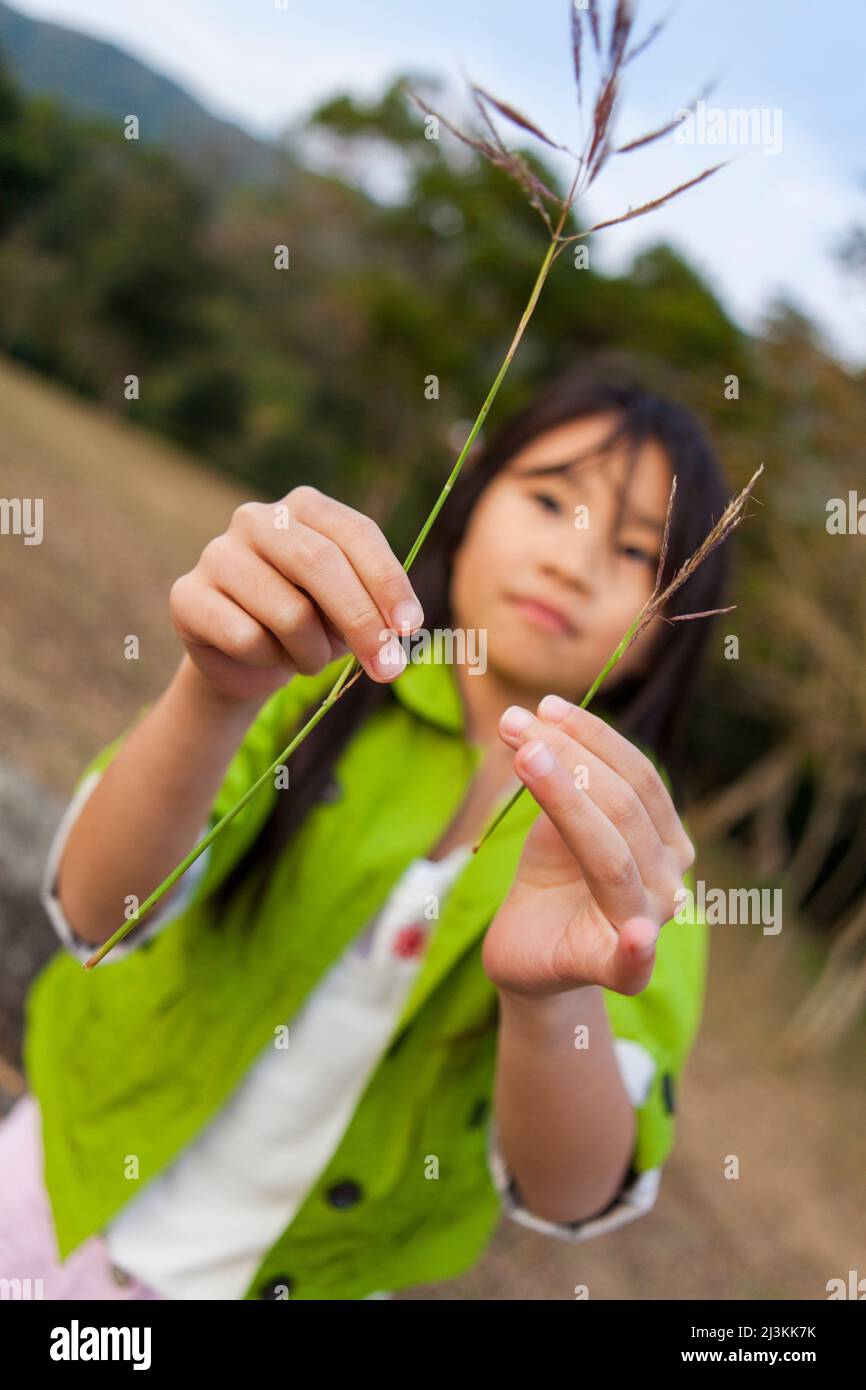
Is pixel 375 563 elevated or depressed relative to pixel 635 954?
elevated


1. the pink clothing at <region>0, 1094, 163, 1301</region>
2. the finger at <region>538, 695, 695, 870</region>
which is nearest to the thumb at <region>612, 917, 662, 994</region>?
the finger at <region>538, 695, 695, 870</region>

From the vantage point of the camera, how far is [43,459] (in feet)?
47.8

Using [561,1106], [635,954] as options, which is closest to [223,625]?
[635,954]

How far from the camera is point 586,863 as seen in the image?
0.87m

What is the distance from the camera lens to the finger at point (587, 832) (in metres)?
0.83

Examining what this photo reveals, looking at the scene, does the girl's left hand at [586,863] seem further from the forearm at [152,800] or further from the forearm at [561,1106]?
the forearm at [152,800]

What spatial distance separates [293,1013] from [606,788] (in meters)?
0.90

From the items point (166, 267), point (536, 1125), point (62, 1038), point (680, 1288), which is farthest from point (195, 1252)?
point (166, 267)

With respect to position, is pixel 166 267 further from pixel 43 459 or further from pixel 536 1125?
pixel 536 1125

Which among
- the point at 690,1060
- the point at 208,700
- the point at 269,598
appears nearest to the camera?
the point at 269,598

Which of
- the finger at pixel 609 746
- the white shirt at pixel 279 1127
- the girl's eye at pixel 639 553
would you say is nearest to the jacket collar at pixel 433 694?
the white shirt at pixel 279 1127

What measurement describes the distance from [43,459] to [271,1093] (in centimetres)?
1431

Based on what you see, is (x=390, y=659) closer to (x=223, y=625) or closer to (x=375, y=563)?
(x=375, y=563)

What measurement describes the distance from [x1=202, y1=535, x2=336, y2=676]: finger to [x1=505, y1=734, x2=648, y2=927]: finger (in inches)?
9.6
